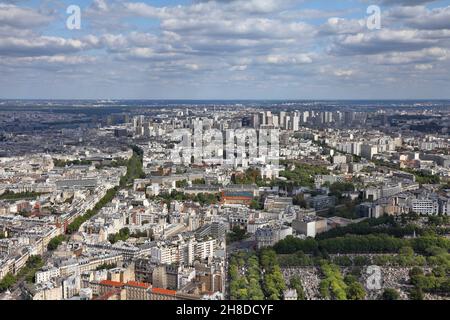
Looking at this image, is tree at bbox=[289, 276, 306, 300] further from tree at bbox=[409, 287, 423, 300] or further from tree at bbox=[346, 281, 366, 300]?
tree at bbox=[409, 287, 423, 300]

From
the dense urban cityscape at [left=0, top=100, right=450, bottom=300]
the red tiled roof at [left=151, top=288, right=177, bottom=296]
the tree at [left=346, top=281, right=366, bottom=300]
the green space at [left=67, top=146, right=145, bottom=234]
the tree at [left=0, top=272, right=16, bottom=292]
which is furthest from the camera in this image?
the green space at [left=67, top=146, right=145, bottom=234]

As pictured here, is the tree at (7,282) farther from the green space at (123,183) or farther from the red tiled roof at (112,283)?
the green space at (123,183)

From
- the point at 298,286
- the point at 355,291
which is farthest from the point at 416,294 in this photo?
the point at 298,286

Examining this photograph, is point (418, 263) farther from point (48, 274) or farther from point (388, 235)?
point (48, 274)

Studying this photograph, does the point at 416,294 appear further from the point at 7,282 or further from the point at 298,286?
the point at 7,282

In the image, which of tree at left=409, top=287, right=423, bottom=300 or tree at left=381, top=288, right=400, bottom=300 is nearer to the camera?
tree at left=381, top=288, right=400, bottom=300

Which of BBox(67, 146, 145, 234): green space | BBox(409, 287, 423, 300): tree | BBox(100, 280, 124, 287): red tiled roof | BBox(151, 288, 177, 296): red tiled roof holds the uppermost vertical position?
BBox(151, 288, 177, 296): red tiled roof

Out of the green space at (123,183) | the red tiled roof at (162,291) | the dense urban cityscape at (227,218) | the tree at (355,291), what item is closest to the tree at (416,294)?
the dense urban cityscape at (227,218)

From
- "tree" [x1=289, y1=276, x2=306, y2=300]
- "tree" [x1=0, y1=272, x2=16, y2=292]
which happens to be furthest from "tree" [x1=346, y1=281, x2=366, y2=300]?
Answer: "tree" [x1=0, y1=272, x2=16, y2=292]

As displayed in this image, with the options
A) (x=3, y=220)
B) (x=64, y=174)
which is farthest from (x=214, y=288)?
(x=64, y=174)
